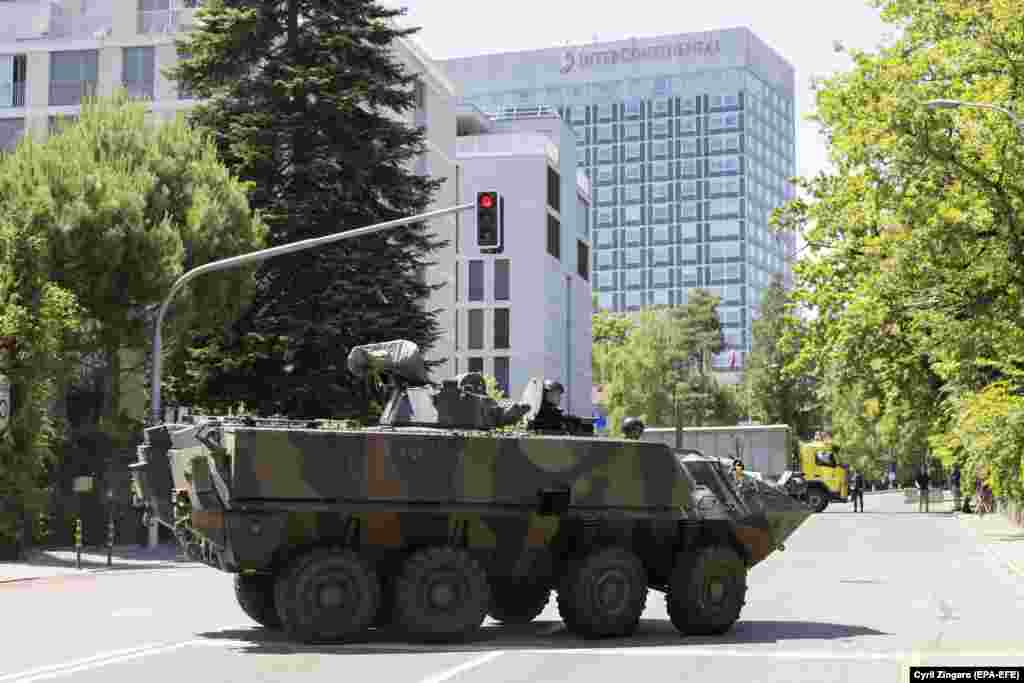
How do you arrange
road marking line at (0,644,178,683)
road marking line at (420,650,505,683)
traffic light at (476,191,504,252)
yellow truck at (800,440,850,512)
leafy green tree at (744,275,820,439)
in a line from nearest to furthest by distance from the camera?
1. road marking line at (420,650,505,683)
2. road marking line at (0,644,178,683)
3. traffic light at (476,191,504,252)
4. yellow truck at (800,440,850,512)
5. leafy green tree at (744,275,820,439)

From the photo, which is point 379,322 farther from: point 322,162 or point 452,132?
point 452,132

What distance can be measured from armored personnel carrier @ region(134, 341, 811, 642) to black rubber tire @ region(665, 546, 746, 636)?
18 mm

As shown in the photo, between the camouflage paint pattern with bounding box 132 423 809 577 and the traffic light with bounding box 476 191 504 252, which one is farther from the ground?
the traffic light with bounding box 476 191 504 252

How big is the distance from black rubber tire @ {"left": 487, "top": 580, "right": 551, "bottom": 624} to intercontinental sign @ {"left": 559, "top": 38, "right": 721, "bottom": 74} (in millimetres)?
170758

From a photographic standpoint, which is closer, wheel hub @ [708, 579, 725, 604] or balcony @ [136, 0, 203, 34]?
wheel hub @ [708, 579, 725, 604]

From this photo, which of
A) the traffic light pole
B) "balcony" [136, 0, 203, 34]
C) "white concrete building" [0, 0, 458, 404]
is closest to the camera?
the traffic light pole

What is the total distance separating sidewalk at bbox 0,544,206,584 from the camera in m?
27.4

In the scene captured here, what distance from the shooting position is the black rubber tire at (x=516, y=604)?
17.5 meters

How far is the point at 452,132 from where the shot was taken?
216ft

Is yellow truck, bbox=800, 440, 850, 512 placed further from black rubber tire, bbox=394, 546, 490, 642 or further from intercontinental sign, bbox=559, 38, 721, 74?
intercontinental sign, bbox=559, 38, 721, 74

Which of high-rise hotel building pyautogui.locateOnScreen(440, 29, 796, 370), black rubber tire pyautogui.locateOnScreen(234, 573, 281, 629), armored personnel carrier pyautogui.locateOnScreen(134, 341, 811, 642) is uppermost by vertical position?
high-rise hotel building pyautogui.locateOnScreen(440, 29, 796, 370)

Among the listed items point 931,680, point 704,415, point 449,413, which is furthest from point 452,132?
point 931,680

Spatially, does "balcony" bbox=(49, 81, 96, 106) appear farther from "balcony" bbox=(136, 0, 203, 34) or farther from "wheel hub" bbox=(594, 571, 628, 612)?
"wheel hub" bbox=(594, 571, 628, 612)

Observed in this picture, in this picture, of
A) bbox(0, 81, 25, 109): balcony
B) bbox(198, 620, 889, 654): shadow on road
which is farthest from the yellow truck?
bbox(198, 620, 889, 654): shadow on road
